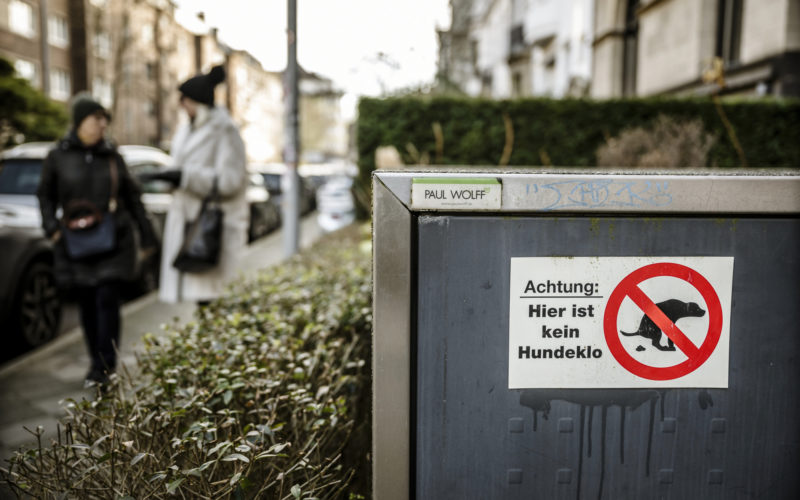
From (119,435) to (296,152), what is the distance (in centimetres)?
715

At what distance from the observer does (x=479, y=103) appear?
12945 mm

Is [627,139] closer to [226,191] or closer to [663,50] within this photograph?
[226,191]

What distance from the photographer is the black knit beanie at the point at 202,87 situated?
16.6 ft

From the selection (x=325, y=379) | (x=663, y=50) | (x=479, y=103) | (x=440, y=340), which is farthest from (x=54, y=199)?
(x=663, y=50)

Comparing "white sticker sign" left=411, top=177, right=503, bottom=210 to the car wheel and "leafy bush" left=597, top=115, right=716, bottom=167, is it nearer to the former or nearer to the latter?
the car wheel

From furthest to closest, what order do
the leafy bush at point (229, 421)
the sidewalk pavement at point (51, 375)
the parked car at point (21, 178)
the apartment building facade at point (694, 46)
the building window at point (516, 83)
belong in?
the building window at point (516, 83) < the apartment building facade at point (694, 46) < the parked car at point (21, 178) < the sidewalk pavement at point (51, 375) < the leafy bush at point (229, 421)

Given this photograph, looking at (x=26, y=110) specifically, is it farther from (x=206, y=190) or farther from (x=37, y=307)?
(x=206, y=190)

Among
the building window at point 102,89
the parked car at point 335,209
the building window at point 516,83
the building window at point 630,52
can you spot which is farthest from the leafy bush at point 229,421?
the building window at point 102,89

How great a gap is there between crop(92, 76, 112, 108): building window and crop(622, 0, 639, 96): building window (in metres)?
27.0

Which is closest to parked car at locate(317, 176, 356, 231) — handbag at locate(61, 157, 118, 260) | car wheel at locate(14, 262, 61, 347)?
car wheel at locate(14, 262, 61, 347)

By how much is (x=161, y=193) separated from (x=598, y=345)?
28.4 ft

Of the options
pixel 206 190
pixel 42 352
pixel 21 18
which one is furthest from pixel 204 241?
pixel 21 18

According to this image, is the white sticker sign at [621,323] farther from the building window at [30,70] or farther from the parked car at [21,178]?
the building window at [30,70]

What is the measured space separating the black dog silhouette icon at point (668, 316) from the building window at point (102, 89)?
1511 inches
